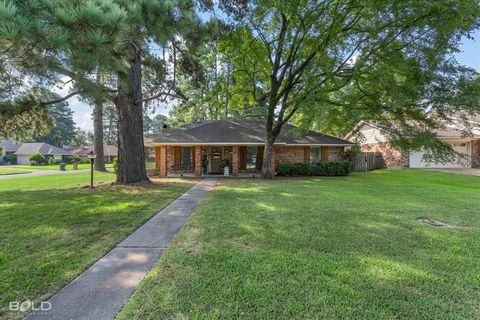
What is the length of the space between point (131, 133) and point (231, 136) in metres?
6.63

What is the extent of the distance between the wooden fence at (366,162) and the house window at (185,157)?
12783 millimetres

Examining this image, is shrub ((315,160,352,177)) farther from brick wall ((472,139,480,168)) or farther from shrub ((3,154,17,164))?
shrub ((3,154,17,164))

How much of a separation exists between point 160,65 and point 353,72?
8042 mm

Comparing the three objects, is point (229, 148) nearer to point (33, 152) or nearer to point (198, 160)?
point (198, 160)

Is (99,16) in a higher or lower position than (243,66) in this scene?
lower

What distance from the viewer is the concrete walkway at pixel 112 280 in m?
2.52

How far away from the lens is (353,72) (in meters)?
10.9

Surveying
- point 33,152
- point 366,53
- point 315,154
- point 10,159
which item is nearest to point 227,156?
point 315,154

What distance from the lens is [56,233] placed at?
4.87 meters

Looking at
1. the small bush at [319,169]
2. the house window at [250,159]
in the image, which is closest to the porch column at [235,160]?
the house window at [250,159]

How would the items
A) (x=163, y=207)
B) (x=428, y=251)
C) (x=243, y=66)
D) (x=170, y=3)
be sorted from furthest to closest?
(x=243, y=66) → (x=163, y=207) → (x=170, y=3) → (x=428, y=251)

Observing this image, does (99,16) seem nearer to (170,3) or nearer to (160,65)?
(170,3)

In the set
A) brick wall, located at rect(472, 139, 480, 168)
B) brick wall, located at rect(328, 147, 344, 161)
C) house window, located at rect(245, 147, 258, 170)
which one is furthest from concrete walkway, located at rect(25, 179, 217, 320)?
brick wall, located at rect(472, 139, 480, 168)

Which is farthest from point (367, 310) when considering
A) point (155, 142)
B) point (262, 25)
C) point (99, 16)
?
point (155, 142)
